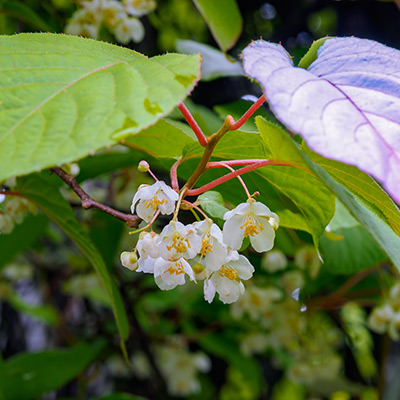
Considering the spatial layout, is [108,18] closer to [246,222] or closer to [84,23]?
[84,23]

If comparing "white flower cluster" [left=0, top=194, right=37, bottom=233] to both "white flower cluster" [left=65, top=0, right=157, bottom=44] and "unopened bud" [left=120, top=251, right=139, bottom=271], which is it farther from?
"white flower cluster" [left=65, top=0, right=157, bottom=44]

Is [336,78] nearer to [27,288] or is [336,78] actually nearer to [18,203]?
[18,203]

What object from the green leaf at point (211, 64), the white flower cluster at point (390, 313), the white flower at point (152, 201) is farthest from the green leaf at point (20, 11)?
the white flower cluster at point (390, 313)

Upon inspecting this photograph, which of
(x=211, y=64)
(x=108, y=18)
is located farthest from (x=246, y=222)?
(x=108, y=18)

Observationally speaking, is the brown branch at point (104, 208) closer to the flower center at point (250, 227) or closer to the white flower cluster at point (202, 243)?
the white flower cluster at point (202, 243)

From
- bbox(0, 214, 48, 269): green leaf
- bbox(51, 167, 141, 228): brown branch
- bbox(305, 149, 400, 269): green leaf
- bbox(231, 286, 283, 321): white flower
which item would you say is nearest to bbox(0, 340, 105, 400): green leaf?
bbox(0, 214, 48, 269): green leaf

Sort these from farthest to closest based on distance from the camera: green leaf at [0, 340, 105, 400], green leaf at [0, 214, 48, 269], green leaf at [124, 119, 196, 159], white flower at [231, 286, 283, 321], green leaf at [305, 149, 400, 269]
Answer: white flower at [231, 286, 283, 321] → green leaf at [0, 340, 105, 400] → green leaf at [0, 214, 48, 269] → green leaf at [124, 119, 196, 159] → green leaf at [305, 149, 400, 269]
